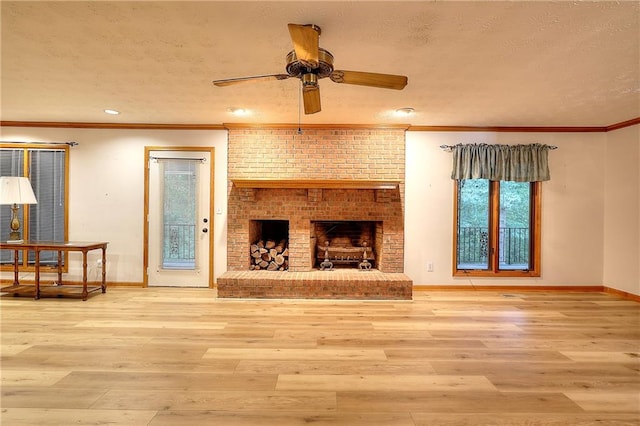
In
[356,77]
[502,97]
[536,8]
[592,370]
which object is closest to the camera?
[536,8]

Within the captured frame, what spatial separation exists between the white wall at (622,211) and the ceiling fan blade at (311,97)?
450 centimetres

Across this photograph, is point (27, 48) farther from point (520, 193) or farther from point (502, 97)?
point (520, 193)

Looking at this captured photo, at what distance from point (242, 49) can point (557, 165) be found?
4.60 metres

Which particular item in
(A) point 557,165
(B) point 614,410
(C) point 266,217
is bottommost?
(B) point 614,410

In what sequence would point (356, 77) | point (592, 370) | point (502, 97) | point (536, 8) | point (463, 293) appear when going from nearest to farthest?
point (536, 8)
point (356, 77)
point (592, 370)
point (502, 97)
point (463, 293)

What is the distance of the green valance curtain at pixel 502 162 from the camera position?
183 inches

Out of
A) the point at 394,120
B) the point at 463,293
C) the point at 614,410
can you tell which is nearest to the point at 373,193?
the point at 394,120

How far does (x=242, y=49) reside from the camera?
2471mm

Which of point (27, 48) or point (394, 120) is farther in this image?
point (394, 120)

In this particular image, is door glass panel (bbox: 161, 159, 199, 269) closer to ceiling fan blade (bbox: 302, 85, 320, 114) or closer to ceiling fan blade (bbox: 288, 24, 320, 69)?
ceiling fan blade (bbox: 302, 85, 320, 114)

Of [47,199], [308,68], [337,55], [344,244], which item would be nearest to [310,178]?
[344,244]

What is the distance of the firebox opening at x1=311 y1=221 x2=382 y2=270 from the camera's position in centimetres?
494

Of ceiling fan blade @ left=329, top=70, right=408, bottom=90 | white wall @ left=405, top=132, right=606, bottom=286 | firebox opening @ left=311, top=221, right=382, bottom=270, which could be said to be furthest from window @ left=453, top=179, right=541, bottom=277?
ceiling fan blade @ left=329, top=70, right=408, bottom=90

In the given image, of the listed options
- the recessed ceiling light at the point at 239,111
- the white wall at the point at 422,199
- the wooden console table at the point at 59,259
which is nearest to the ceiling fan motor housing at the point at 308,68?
the recessed ceiling light at the point at 239,111
